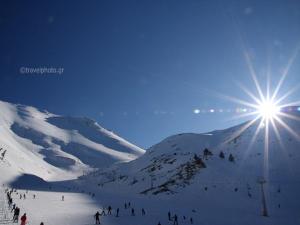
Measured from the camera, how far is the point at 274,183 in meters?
69.4

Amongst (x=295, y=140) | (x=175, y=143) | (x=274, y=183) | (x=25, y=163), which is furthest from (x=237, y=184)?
(x=25, y=163)

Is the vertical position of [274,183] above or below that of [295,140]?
below

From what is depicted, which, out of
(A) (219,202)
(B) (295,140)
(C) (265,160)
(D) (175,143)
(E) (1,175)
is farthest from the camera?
(D) (175,143)

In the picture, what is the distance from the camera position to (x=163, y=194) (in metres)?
77.6

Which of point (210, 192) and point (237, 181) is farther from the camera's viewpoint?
point (237, 181)

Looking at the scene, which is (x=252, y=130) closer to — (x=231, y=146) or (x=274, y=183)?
(x=231, y=146)

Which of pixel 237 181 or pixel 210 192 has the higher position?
pixel 237 181

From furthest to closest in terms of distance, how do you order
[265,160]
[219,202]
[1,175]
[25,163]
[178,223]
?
[25,163], [1,175], [265,160], [219,202], [178,223]

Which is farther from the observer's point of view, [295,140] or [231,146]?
[231,146]

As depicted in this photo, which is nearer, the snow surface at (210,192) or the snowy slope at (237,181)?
the snow surface at (210,192)

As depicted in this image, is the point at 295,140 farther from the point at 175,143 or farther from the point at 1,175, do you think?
the point at 1,175

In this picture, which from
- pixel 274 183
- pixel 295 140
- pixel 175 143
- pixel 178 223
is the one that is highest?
pixel 175 143

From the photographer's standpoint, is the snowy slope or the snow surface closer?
the snow surface

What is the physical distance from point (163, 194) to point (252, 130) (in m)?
65.9
